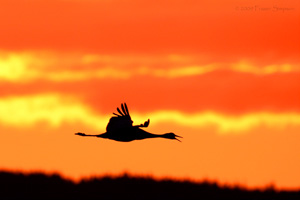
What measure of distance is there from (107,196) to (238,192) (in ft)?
10.7

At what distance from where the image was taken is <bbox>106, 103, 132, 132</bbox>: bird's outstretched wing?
4559 centimetres

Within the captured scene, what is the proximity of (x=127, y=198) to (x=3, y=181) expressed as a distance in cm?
321

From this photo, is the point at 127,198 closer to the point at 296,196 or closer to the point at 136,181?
the point at 136,181

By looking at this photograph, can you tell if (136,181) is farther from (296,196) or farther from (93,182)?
→ (296,196)

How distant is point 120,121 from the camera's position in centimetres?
4572

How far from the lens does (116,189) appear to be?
4509 cm

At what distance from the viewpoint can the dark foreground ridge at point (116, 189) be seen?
44.5 metres

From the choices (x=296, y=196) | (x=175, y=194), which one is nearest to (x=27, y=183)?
(x=175, y=194)

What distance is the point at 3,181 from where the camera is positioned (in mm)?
45594

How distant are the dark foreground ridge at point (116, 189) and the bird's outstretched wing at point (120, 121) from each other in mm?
1215

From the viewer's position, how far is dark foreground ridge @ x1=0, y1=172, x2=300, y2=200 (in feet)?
146

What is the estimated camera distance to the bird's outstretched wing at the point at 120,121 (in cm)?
4559

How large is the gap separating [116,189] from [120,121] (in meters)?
1.70

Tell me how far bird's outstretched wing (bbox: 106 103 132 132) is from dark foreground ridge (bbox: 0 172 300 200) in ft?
3.99
